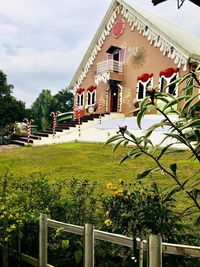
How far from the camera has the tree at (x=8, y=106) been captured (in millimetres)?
27089

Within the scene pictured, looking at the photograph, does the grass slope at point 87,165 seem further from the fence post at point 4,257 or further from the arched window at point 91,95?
the arched window at point 91,95

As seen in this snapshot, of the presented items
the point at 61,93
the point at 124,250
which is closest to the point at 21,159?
the point at 124,250

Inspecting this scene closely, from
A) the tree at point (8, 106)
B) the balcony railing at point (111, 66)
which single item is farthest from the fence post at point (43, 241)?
the tree at point (8, 106)

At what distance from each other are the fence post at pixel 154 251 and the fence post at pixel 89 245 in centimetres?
67

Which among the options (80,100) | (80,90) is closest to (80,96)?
(80,100)

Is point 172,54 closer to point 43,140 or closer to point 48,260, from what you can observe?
point 43,140

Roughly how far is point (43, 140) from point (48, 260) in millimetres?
14432

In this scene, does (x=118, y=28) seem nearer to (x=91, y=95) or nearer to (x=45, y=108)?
(x=91, y=95)

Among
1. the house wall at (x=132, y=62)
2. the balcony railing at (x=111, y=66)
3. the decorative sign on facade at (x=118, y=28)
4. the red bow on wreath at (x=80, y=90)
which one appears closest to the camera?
the house wall at (x=132, y=62)

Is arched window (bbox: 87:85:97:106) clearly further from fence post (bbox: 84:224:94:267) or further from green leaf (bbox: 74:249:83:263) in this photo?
fence post (bbox: 84:224:94:267)

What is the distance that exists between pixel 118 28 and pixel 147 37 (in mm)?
3066

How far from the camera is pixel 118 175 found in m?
8.46

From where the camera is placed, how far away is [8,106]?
2695 cm

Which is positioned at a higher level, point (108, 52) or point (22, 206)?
point (108, 52)
